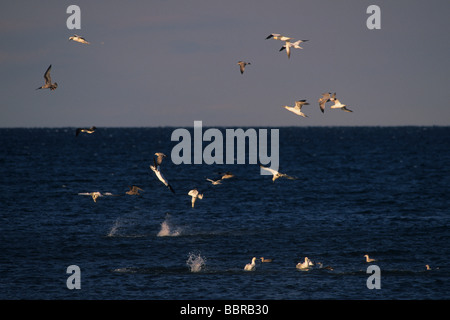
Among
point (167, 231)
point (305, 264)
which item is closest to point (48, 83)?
point (305, 264)

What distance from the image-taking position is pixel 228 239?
164 feet

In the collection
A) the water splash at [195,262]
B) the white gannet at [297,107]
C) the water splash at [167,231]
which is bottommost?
the water splash at [195,262]

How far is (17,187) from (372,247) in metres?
58.6

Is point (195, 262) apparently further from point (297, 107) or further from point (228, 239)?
point (297, 107)

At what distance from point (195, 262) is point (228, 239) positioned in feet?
27.2

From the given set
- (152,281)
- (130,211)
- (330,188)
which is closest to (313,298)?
(152,281)

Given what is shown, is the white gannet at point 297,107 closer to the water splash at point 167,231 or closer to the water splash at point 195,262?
the water splash at point 195,262

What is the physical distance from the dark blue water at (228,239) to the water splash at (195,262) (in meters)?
0.13

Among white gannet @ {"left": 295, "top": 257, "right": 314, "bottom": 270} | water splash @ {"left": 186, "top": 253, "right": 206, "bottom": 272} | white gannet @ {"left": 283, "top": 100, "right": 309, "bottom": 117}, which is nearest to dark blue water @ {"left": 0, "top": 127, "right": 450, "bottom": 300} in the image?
water splash @ {"left": 186, "top": 253, "right": 206, "bottom": 272}

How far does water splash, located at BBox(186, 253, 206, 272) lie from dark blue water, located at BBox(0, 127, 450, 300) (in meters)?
0.13

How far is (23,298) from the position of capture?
113 ft

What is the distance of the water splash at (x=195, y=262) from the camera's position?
40.4 m

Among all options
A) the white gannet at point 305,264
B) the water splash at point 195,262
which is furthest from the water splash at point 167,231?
the white gannet at point 305,264
